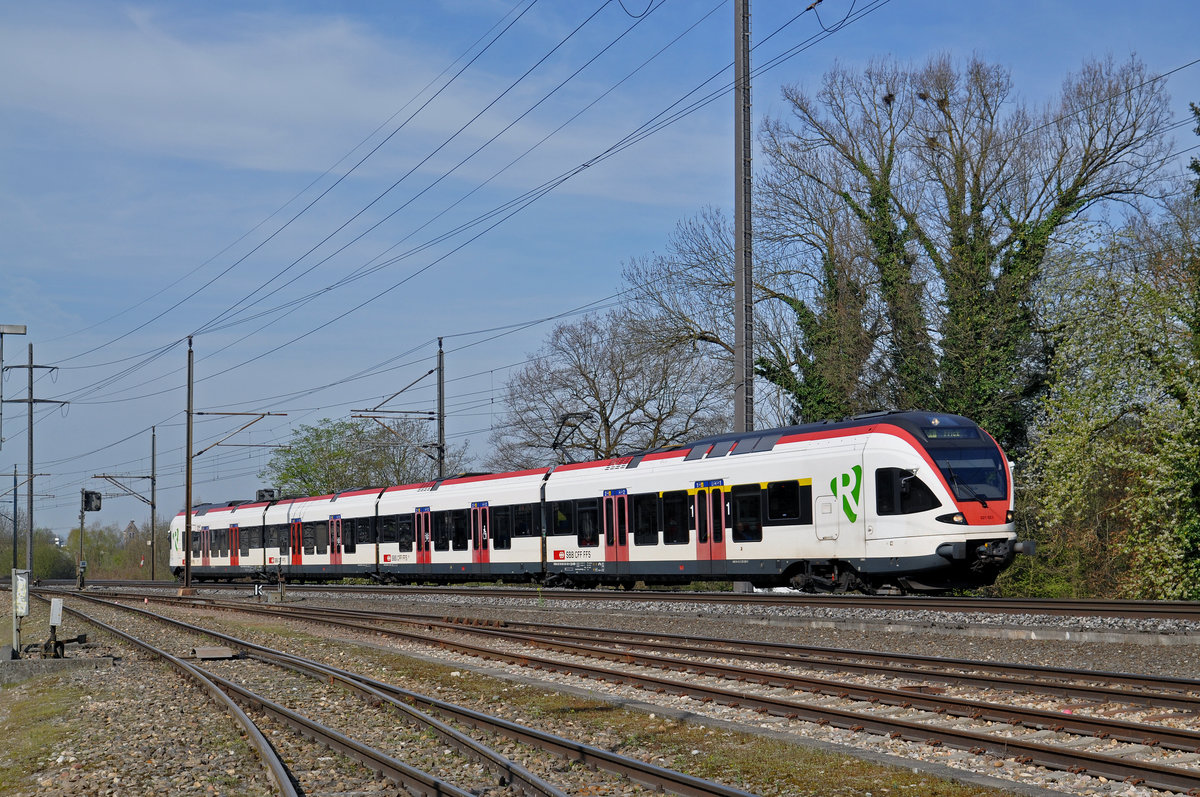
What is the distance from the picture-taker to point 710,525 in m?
25.2

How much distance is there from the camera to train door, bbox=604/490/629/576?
28.0 m

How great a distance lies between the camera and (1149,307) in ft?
84.0

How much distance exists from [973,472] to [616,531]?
9865 millimetres

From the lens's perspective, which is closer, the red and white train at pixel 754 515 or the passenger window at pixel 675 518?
the red and white train at pixel 754 515

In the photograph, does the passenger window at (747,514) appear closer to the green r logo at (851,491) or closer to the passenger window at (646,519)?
the green r logo at (851,491)

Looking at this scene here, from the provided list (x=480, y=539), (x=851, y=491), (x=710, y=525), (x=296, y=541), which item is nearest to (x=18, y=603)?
A: (x=710, y=525)

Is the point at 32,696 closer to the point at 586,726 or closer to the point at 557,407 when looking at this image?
the point at 586,726

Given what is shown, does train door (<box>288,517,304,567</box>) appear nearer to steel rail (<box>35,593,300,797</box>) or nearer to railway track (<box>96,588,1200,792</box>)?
steel rail (<box>35,593,300,797</box>)

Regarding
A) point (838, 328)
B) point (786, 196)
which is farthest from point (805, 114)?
point (838, 328)

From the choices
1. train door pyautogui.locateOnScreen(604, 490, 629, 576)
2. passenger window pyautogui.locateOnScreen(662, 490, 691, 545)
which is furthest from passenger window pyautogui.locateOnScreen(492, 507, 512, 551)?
passenger window pyautogui.locateOnScreen(662, 490, 691, 545)

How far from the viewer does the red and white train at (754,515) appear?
21.0 metres

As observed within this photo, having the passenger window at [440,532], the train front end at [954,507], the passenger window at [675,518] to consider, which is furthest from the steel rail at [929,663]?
the passenger window at [440,532]

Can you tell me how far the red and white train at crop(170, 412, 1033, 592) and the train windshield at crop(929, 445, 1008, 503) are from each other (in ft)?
0.09

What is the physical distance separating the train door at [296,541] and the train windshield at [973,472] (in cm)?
3047
